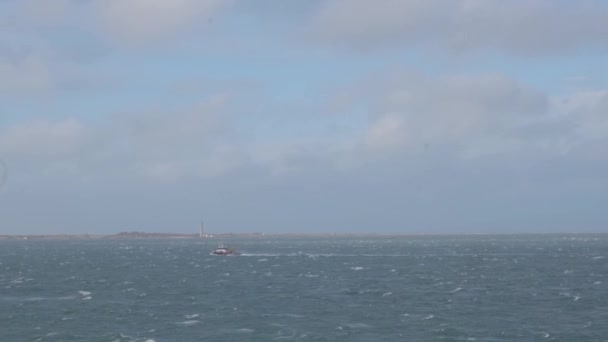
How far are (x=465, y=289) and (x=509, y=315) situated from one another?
21.5m

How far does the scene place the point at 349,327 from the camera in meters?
63.8

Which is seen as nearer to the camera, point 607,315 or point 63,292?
point 607,315

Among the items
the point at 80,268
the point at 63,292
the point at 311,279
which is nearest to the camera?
the point at 63,292

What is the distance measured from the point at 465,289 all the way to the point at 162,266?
68.9 metres

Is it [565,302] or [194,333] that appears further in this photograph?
[565,302]

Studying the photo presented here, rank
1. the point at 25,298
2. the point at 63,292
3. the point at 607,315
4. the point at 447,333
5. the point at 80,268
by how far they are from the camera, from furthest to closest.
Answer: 1. the point at 80,268
2. the point at 63,292
3. the point at 25,298
4. the point at 607,315
5. the point at 447,333

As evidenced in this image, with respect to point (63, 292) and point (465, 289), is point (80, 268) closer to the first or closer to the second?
point (63, 292)

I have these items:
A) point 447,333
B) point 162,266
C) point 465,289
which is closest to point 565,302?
point 465,289

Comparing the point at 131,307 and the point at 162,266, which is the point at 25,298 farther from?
the point at 162,266

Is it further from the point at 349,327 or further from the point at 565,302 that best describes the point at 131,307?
the point at 565,302

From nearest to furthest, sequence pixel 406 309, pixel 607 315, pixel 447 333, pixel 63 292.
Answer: pixel 447 333 < pixel 607 315 < pixel 406 309 < pixel 63 292

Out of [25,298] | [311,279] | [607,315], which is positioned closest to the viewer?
[607,315]

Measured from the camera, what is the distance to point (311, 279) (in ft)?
353

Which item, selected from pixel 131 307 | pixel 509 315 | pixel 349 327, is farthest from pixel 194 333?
pixel 509 315
